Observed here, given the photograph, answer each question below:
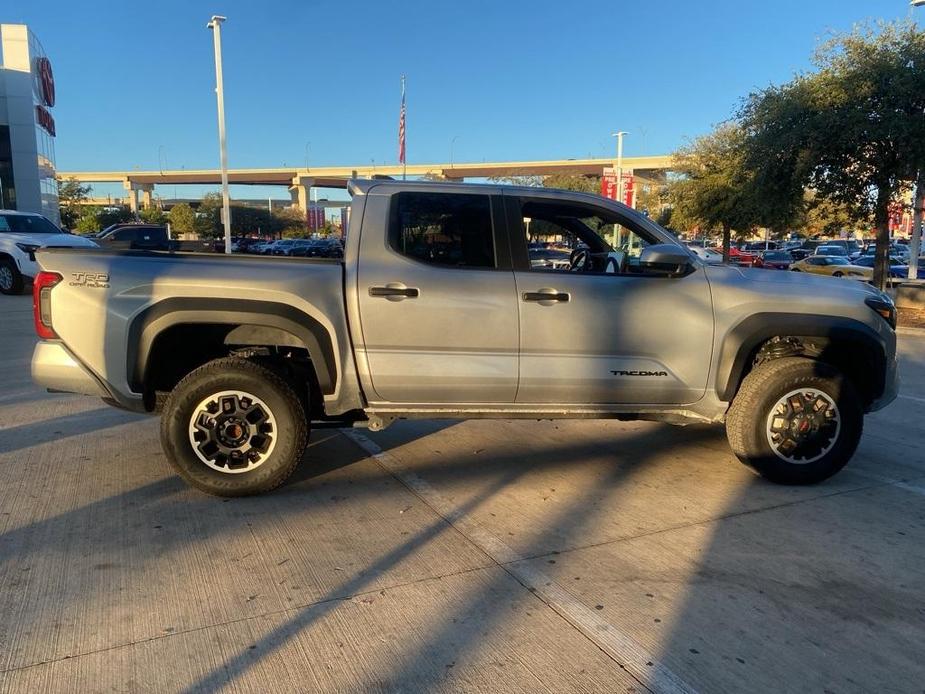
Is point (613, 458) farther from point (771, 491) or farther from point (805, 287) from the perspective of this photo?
point (805, 287)

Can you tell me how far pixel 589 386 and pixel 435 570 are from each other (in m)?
1.59

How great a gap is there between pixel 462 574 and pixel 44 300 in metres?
2.98

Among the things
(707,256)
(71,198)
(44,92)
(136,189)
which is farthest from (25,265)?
(136,189)

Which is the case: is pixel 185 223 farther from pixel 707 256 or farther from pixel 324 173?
pixel 707 256

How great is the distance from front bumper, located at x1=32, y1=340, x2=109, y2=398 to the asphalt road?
70 centimetres

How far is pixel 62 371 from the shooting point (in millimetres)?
4176

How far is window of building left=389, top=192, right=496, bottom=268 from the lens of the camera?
4309 millimetres

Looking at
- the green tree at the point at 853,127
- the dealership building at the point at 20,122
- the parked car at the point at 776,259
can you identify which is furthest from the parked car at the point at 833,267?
the dealership building at the point at 20,122

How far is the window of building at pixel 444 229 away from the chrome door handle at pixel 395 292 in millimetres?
223

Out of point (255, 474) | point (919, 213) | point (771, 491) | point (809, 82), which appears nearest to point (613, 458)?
point (771, 491)

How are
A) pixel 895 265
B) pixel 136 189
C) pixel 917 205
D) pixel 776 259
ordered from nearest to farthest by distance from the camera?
pixel 917 205, pixel 895 265, pixel 776 259, pixel 136 189

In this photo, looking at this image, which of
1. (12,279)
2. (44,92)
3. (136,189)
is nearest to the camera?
(12,279)

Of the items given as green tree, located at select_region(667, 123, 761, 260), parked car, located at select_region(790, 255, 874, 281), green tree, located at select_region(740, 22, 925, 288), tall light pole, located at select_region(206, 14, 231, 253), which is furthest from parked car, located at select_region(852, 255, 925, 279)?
tall light pole, located at select_region(206, 14, 231, 253)

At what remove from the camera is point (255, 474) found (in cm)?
427
